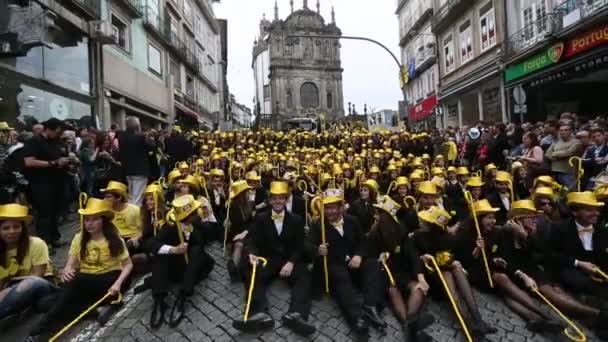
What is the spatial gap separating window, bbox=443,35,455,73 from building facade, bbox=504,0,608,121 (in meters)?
6.91

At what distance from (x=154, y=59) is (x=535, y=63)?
64.6ft

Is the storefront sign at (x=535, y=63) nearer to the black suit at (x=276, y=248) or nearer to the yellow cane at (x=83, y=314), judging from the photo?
the black suit at (x=276, y=248)

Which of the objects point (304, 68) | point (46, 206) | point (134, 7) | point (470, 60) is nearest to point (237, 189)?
point (46, 206)

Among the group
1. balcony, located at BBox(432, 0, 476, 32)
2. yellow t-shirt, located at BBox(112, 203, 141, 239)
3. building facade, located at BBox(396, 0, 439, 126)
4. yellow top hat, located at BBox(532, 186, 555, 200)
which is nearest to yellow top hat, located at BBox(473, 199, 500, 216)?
yellow top hat, located at BBox(532, 186, 555, 200)

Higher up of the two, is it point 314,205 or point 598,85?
point 598,85

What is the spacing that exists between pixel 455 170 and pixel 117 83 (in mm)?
16115

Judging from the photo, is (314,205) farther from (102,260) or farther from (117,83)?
(117,83)

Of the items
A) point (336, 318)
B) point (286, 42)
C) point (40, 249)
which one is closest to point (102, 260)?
point (40, 249)

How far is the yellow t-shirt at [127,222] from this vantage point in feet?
21.6

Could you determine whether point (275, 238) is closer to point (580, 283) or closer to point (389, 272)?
point (389, 272)

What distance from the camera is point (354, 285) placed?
19.4 ft

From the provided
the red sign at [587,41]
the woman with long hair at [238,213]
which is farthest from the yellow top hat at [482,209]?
the red sign at [587,41]

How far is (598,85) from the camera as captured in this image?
61.8ft

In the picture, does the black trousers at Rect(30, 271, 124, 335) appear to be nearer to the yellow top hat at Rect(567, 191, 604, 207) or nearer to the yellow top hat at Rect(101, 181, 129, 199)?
the yellow top hat at Rect(101, 181, 129, 199)
